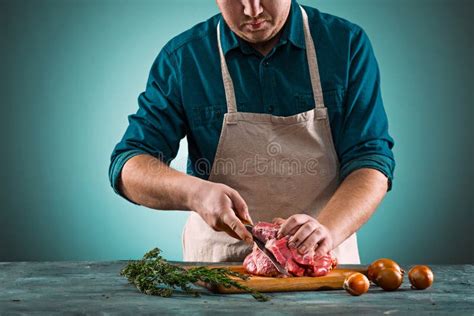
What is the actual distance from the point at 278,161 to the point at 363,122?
35 centimetres

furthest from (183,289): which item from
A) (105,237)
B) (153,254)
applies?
(105,237)

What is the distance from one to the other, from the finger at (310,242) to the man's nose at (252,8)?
33.8 inches

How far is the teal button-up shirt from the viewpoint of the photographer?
10.2 feet

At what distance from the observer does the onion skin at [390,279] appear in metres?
2.32

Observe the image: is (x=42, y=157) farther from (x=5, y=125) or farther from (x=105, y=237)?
(x=105, y=237)

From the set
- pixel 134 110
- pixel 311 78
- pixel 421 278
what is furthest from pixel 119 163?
pixel 134 110

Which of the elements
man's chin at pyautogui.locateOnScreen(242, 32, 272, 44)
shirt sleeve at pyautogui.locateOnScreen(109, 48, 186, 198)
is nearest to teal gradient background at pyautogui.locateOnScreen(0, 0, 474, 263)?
shirt sleeve at pyautogui.locateOnScreen(109, 48, 186, 198)

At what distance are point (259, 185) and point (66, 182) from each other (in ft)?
8.32

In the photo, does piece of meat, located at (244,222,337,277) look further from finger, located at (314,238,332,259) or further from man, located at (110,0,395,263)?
man, located at (110,0,395,263)

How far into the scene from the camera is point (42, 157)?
5379 millimetres

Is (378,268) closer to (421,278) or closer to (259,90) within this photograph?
(421,278)

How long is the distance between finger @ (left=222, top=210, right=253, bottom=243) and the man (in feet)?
1.75

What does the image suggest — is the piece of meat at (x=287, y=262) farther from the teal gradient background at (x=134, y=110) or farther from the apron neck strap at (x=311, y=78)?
the teal gradient background at (x=134, y=110)

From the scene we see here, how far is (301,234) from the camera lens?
8.11 feet
